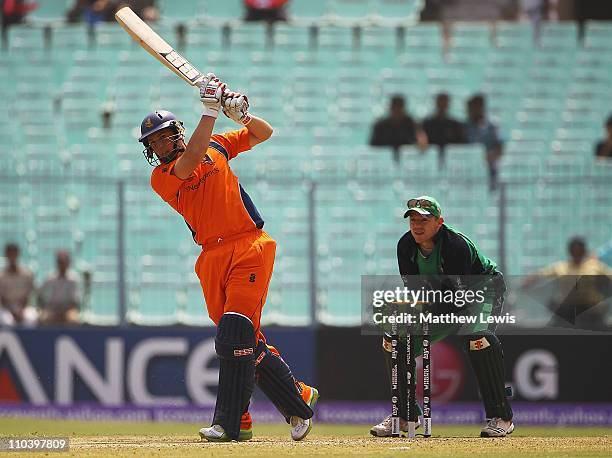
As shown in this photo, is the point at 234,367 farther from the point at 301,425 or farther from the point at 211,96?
the point at 211,96

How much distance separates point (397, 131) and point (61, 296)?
16.1ft

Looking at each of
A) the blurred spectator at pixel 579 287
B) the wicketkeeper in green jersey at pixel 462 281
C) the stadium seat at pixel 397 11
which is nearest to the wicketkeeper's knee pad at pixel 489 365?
the wicketkeeper in green jersey at pixel 462 281

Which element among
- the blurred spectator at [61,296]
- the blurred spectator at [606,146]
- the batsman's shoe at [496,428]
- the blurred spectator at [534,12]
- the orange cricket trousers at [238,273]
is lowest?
the batsman's shoe at [496,428]

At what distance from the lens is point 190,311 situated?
1380 cm

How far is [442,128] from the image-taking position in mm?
16188

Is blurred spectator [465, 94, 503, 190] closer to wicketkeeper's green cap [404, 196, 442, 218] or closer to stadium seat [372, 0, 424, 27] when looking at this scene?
stadium seat [372, 0, 424, 27]

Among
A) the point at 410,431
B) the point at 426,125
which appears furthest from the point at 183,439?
the point at 426,125

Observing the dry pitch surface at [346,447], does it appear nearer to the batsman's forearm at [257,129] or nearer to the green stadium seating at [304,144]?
the batsman's forearm at [257,129]

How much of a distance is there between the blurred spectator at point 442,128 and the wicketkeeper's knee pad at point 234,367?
27.0 ft

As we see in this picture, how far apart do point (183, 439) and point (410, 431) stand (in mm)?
1476

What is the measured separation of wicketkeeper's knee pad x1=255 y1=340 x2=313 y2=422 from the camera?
8.46 meters

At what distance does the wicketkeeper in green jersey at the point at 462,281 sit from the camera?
8.48 meters

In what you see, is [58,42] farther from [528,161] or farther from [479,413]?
[479,413]

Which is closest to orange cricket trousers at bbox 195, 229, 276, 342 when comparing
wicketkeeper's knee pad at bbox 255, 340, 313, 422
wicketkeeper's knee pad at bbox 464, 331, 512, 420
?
wicketkeeper's knee pad at bbox 255, 340, 313, 422
